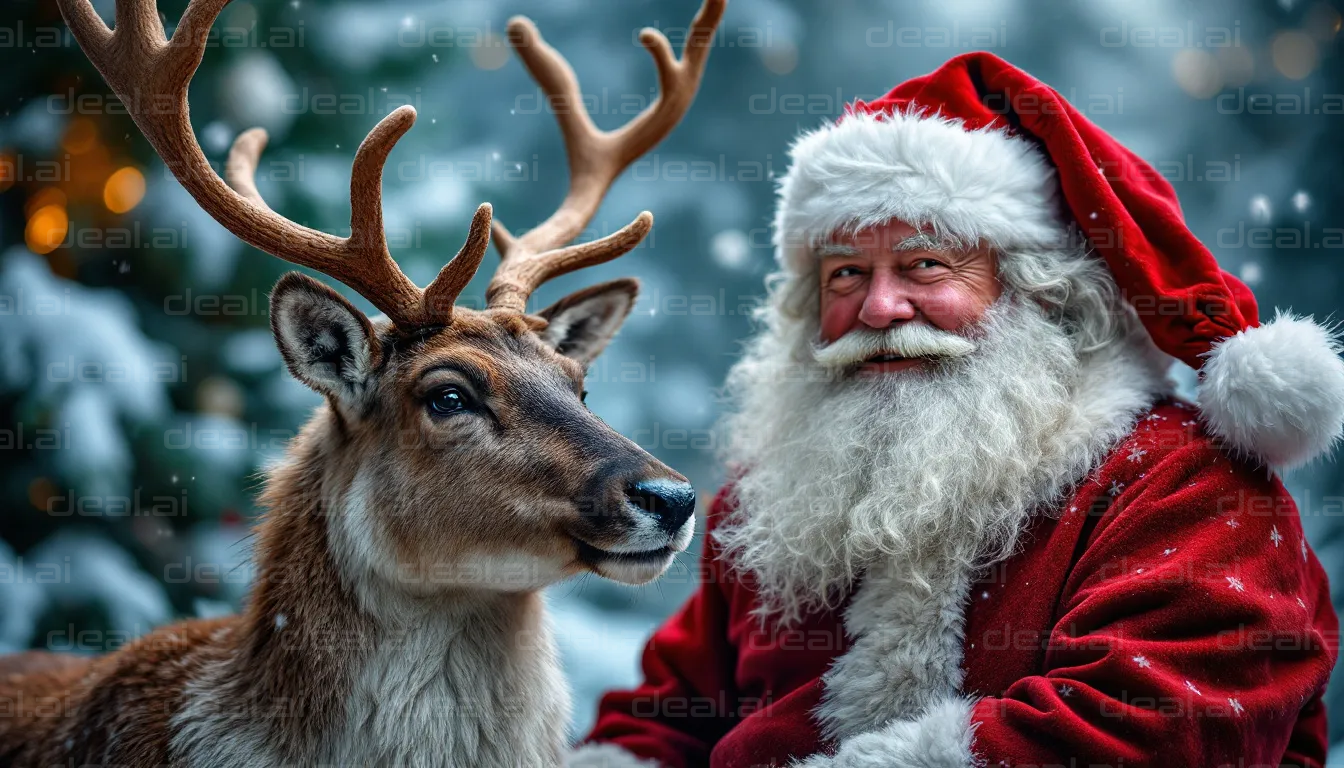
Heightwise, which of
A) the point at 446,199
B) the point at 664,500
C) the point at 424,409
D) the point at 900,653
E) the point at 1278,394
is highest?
the point at 446,199

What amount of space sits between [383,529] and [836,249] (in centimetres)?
138

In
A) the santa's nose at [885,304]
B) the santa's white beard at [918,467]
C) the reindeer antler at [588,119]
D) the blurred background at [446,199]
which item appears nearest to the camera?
the santa's white beard at [918,467]

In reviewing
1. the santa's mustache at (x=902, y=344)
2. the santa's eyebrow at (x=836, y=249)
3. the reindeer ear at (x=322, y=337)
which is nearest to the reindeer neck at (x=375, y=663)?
the reindeer ear at (x=322, y=337)

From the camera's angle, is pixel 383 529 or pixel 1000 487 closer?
pixel 383 529

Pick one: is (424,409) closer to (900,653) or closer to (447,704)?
(447,704)

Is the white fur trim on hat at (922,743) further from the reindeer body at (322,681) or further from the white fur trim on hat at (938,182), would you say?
the white fur trim on hat at (938,182)

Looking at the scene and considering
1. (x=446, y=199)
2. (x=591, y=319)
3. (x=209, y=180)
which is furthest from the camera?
(x=446, y=199)

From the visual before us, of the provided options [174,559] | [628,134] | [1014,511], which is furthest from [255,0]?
[1014,511]

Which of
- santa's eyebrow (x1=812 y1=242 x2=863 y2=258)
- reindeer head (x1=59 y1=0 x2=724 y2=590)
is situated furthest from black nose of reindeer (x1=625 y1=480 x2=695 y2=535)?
santa's eyebrow (x1=812 y1=242 x2=863 y2=258)

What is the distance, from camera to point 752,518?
9.00ft

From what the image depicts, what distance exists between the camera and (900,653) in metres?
2.17

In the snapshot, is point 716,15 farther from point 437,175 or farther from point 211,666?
point 211,666

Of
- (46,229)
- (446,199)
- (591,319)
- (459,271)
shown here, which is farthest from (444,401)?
(46,229)

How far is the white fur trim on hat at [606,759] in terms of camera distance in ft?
8.79
